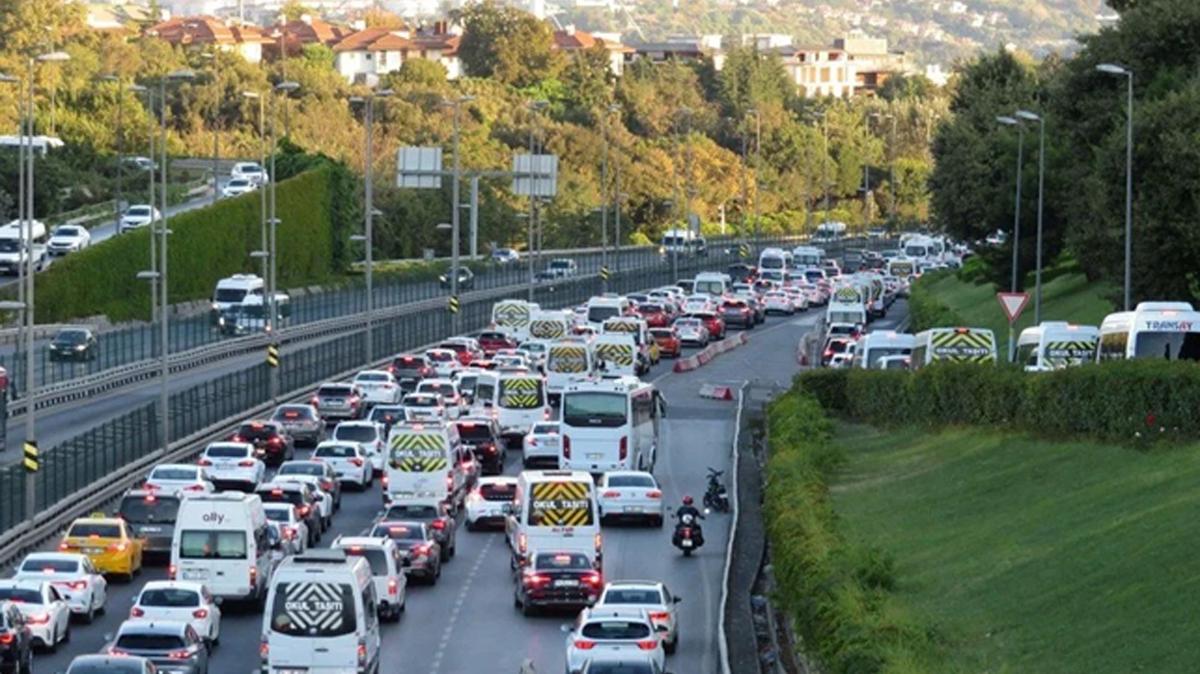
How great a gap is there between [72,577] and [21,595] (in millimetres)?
2853

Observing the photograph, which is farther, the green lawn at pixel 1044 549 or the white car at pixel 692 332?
the white car at pixel 692 332

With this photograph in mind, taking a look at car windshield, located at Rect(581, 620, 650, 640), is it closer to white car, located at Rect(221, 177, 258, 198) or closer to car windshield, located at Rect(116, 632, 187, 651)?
car windshield, located at Rect(116, 632, 187, 651)

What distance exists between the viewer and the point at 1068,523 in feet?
133

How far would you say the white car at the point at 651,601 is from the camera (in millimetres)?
42750

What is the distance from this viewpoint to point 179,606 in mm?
42469

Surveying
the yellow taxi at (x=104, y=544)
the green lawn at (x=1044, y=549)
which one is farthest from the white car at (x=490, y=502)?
the yellow taxi at (x=104, y=544)

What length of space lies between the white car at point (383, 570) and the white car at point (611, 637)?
667 centimetres

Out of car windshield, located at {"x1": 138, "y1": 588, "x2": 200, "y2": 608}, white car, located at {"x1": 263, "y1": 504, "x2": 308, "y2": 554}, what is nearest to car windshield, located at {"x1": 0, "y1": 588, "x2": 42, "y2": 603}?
car windshield, located at {"x1": 138, "y1": 588, "x2": 200, "y2": 608}

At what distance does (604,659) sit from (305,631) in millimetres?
3996

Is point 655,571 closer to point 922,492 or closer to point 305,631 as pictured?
point 922,492

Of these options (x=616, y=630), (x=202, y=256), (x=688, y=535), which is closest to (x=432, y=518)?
(x=688, y=535)

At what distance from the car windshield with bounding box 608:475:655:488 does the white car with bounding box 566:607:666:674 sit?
60.7 feet

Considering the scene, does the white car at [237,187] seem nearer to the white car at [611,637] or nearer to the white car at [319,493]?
the white car at [319,493]

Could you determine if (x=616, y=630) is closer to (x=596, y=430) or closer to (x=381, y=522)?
(x=381, y=522)
